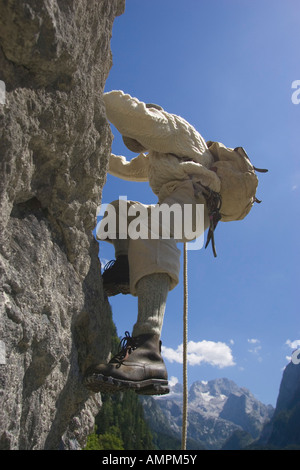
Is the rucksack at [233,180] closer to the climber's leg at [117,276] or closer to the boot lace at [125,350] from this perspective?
the climber's leg at [117,276]

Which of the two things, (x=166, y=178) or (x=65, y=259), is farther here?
(x=166, y=178)

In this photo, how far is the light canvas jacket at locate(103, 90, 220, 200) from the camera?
3.38 meters

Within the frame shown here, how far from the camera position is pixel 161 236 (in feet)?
9.48

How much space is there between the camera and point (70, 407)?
2.55m

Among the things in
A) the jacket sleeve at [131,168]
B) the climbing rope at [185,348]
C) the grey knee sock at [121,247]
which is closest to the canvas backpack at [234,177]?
the climbing rope at [185,348]

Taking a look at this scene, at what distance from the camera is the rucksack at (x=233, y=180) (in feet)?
11.9

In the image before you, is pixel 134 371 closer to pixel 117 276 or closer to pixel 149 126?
pixel 117 276

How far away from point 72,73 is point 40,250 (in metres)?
1.01

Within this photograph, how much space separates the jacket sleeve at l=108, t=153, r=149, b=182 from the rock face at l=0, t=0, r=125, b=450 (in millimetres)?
1284

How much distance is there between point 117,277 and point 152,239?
0.53m

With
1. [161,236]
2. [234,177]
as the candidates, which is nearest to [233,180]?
[234,177]

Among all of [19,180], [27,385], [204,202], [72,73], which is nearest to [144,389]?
[27,385]
